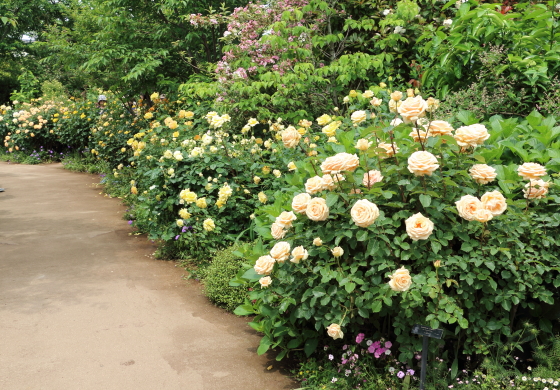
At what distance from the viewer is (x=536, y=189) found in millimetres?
2500

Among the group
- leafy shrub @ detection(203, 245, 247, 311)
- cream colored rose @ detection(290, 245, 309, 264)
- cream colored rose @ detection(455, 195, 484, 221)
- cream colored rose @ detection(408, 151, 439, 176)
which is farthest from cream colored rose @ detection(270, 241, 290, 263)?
leafy shrub @ detection(203, 245, 247, 311)

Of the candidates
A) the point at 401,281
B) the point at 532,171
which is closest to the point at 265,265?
the point at 401,281

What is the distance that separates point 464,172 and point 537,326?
98 centimetres

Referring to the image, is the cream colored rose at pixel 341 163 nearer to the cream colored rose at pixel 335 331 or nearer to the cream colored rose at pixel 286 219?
A: the cream colored rose at pixel 286 219

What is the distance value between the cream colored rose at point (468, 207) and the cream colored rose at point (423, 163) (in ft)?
0.68

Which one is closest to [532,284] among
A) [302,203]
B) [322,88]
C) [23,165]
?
[302,203]

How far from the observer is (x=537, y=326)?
267 cm

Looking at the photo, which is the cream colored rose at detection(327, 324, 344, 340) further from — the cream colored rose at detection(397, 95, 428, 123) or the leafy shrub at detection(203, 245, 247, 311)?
the leafy shrub at detection(203, 245, 247, 311)

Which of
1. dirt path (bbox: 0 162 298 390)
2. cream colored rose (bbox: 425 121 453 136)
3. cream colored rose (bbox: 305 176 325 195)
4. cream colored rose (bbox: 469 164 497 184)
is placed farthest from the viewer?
dirt path (bbox: 0 162 298 390)

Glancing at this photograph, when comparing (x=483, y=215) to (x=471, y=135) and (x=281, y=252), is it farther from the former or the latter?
(x=281, y=252)

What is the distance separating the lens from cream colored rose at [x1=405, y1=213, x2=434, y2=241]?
7.48ft

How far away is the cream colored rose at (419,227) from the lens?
2281mm

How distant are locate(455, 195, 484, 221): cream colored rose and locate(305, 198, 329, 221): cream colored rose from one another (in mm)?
663

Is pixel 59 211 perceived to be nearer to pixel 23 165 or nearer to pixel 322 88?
pixel 322 88
